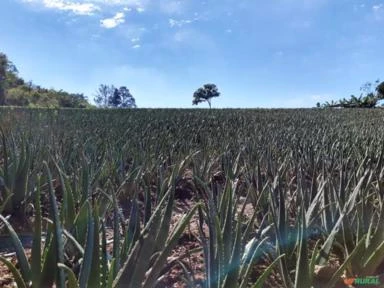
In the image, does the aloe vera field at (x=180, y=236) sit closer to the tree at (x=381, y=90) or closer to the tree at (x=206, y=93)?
the tree at (x=381, y=90)

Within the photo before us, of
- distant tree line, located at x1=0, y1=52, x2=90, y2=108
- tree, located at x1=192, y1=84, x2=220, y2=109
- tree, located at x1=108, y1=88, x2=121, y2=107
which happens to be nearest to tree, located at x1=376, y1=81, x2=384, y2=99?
tree, located at x1=192, y1=84, x2=220, y2=109

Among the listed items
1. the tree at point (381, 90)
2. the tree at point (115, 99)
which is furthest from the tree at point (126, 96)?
the tree at point (381, 90)

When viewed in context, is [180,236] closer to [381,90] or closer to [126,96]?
[381,90]

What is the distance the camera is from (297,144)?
4871 millimetres

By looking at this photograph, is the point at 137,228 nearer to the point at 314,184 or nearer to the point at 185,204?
the point at 314,184

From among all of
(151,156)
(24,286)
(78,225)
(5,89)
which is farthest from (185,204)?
(5,89)

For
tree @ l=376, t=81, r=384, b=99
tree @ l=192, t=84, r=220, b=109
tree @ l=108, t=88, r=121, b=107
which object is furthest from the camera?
tree @ l=108, t=88, r=121, b=107

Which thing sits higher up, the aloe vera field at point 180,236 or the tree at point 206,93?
the tree at point 206,93

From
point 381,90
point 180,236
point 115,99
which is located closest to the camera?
point 180,236

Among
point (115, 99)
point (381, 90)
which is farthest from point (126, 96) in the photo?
point (381, 90)

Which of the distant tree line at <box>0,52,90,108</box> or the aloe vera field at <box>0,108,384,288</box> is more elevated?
the distant tree line at <box>0,52,90,108</box>

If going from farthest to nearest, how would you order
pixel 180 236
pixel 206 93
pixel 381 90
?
pixel 206 93 → pixel 381 90 → pixel 180 236

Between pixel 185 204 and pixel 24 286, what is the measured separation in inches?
85.6

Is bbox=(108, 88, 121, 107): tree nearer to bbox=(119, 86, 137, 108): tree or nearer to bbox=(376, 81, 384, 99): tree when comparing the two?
bbox=(119, 86, 137, 108): tree
